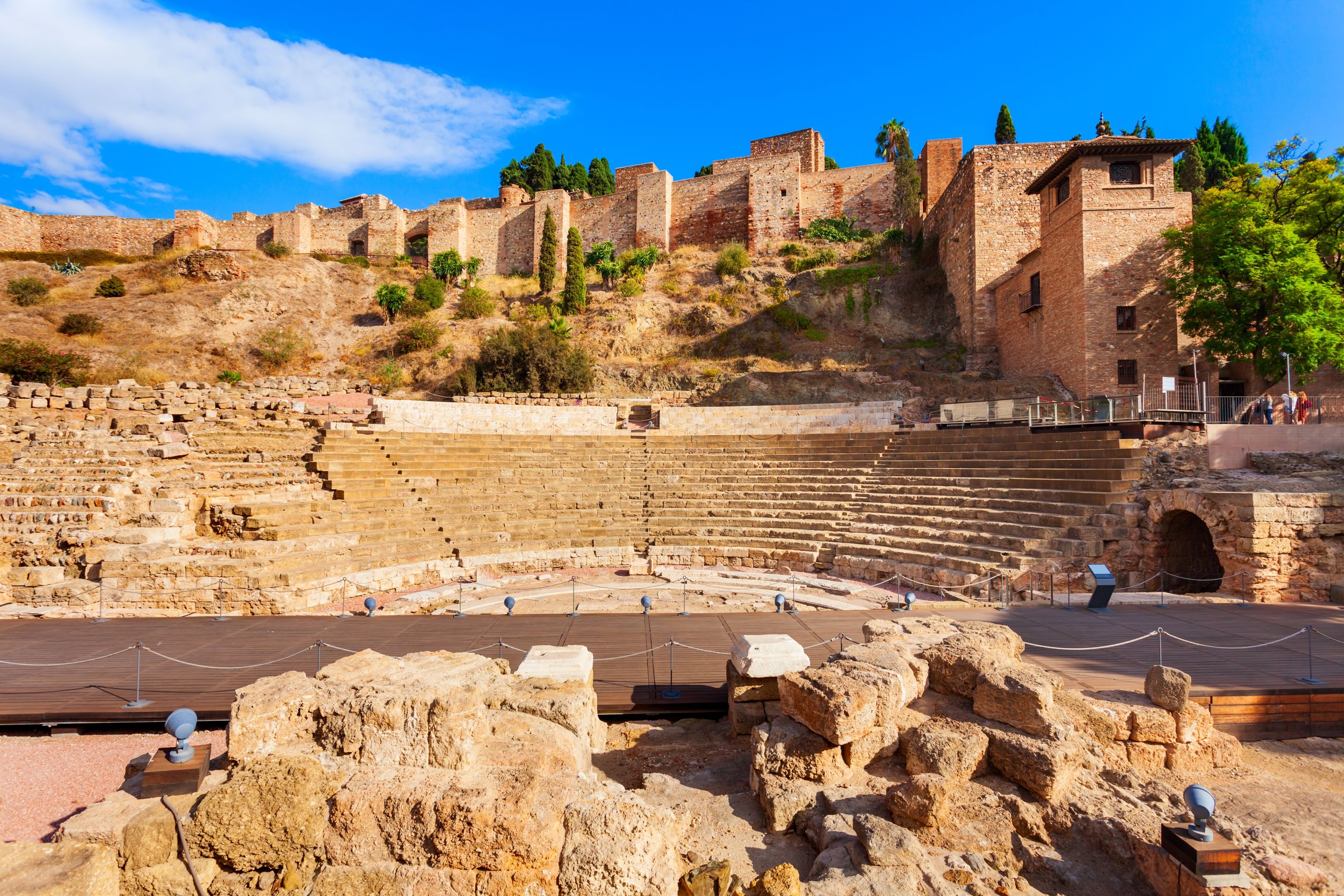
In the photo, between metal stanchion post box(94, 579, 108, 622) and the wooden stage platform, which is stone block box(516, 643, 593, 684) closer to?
the wooden stage platform

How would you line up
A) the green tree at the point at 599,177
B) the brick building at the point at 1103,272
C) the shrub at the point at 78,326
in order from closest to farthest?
1. the brick building at the point at 1103,272
2. the shrub at the point at 78,326
3. the green tree at the point at 599,177

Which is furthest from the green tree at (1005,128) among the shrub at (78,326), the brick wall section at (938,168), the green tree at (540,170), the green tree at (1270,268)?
the shrub at (78,326)

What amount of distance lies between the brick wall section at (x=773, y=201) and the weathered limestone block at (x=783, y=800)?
37059 millimetres

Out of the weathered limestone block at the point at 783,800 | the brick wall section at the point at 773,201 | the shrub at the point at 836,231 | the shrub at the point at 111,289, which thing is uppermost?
the brick wall section at the point at 773,201

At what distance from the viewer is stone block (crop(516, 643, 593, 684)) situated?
17.9ft

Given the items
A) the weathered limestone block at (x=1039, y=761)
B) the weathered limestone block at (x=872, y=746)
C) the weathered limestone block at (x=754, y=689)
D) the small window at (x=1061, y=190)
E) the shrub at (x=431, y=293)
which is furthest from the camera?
the shrub at (x=431, y=293)

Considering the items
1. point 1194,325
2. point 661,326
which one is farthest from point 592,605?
point 661,326

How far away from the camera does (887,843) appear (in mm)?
3633

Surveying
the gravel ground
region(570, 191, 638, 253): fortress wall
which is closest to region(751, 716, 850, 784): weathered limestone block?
the gravel ground

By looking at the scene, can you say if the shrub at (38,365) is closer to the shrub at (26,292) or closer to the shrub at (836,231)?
the shrub at (26,292)

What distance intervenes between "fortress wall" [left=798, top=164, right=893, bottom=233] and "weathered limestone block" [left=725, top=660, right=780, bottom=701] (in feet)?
121

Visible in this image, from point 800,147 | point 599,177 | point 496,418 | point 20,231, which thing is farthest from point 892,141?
point 20,231

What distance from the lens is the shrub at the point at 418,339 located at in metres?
30.8

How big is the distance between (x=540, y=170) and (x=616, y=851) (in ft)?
165
